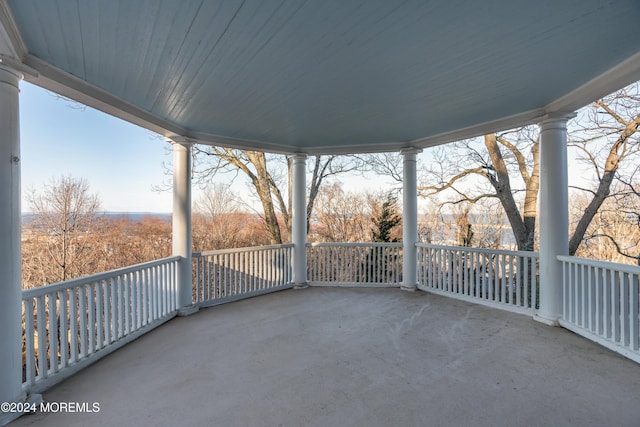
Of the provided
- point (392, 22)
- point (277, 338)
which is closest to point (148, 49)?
point (392, 22)

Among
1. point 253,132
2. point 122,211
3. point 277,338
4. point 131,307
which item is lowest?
point 277,338

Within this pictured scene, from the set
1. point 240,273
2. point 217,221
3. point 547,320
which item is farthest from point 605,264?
point 217,221

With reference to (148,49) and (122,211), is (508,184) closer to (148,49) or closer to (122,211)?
(148,49)

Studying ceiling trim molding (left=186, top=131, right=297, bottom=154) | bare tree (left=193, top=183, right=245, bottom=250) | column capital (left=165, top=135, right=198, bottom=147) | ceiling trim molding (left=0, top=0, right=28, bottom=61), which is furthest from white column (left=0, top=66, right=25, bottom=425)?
bare tree (left=193, top=183, right=245, bottom=250)

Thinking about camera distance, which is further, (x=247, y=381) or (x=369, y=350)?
(x=369, y=350)

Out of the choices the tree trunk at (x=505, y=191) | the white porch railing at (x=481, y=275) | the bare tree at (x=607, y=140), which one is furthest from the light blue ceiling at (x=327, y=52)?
the tree trunk at (x=505, y=191)

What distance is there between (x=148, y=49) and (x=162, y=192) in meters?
7.75

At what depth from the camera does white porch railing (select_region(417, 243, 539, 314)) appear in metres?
3.93

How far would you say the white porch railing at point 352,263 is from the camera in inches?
217

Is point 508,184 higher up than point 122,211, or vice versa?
point 508,184

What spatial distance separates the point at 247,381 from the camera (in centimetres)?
229

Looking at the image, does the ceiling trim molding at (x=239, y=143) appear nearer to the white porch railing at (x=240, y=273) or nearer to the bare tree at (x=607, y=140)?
the white porch railing at (x=240, y=273)

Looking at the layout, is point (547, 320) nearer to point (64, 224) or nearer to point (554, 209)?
point (554, 209)

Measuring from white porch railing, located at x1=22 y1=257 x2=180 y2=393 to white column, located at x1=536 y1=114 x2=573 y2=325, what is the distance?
5.07 metres
